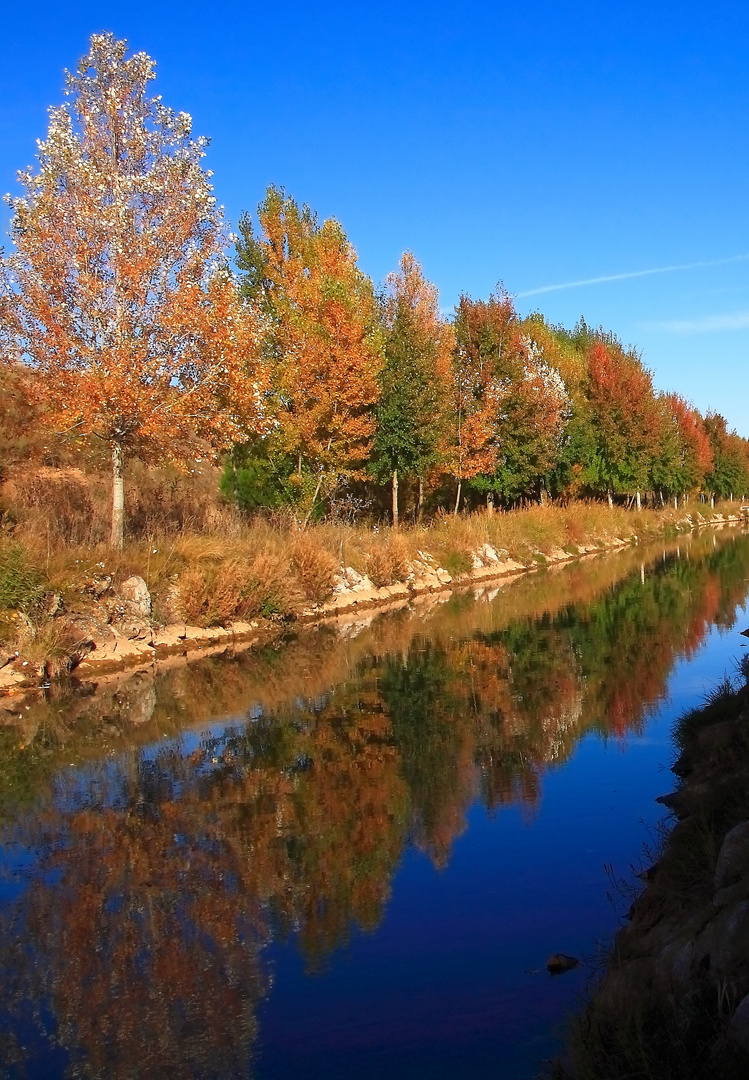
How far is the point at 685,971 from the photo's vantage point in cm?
462

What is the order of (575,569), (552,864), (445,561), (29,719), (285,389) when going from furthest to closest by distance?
(575,569), (445,561), (285,389), (29,719), (552,864)

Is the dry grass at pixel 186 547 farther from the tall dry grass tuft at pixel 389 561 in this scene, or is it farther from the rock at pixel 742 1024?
the rock at pixel 742 1024

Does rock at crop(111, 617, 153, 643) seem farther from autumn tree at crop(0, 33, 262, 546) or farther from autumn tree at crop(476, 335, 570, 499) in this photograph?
autumn tree at crop(476, 335, 570, 499)

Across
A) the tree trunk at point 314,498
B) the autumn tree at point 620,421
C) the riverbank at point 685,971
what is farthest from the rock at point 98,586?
the autumn tree at point 620,421

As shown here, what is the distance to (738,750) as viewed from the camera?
8.04 m

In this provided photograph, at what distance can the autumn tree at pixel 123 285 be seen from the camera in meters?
19.7

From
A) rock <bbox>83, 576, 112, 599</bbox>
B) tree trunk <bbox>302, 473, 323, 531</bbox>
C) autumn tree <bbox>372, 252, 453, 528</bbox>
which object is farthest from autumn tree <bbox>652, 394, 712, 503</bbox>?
rock <bbox>83, 576, 112, 599</bbox>

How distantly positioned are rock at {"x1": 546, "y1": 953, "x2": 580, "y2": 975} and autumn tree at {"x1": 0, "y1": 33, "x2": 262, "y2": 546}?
15.5m

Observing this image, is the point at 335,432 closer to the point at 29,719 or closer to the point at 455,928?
the point at 29,719

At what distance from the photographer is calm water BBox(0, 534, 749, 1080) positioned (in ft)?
18.4

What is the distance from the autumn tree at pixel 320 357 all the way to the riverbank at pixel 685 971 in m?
23.4

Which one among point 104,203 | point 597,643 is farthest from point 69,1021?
point 104,203

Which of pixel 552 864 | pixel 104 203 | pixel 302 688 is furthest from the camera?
pixel 104 203

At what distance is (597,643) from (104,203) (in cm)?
1346
